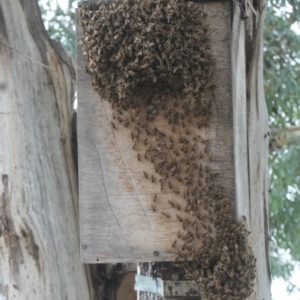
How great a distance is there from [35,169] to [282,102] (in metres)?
4.22

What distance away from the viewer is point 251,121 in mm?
3389

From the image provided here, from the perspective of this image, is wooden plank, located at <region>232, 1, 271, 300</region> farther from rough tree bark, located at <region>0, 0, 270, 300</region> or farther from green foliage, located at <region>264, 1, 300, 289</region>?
green foliage, located at <region>264, 1, 300, 289</region>

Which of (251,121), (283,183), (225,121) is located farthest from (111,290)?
(283,183)

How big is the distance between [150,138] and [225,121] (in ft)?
1.03

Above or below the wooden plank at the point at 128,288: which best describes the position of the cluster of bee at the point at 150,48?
above

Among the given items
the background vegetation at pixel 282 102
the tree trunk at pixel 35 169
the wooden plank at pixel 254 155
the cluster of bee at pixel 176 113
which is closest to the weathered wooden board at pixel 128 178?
Result: the cluster of bee at pixel 176 113

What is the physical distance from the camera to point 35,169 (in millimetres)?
3721

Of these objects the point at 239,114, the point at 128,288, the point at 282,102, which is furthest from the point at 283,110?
the point at 239,114

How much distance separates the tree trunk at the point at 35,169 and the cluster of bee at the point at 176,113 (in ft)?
3.64

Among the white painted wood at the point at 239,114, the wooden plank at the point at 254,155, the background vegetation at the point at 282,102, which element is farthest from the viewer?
the background vegetation at the point at 282,102

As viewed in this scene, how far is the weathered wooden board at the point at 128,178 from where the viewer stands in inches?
105

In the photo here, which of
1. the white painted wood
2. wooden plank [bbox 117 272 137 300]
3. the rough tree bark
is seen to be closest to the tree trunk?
the rough tree bark

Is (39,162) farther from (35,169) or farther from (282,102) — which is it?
(282,102)

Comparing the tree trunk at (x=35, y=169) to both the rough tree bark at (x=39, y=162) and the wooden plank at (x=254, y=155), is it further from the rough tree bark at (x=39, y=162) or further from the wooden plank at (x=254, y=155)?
the wooden plank at (x=254, y=155)
